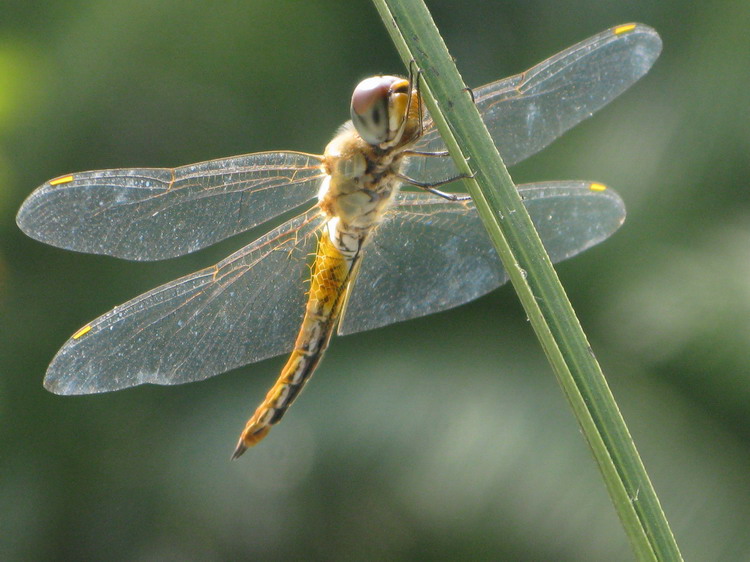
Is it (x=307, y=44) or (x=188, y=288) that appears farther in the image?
(x=307, y=44)

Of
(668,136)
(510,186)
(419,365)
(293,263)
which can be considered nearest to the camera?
(510,186)

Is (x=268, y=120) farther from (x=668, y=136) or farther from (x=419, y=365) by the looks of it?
(x=668, y=136)

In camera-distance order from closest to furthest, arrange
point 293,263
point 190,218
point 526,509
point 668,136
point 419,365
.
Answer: point 190,218
point 293,263
point 526,509
point 419,365
point 668,136

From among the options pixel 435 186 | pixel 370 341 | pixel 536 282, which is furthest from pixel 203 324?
pixel 370 341

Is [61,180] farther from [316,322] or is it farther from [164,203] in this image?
[316,322]

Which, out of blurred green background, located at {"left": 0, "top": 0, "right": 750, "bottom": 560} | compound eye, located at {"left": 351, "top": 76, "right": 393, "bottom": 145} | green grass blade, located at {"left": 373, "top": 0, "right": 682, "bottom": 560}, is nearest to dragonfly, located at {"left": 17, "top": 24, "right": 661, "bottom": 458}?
compound eye, located at {"left": 351, "top": 76, "right": 393, "bottom": 145}

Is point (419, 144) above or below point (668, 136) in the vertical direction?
above

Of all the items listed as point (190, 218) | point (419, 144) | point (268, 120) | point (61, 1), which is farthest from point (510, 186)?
point (61, 1)
